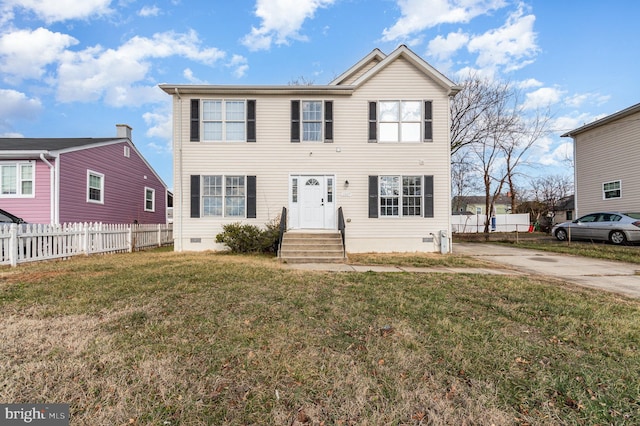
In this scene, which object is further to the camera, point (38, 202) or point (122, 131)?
point (122, 131)

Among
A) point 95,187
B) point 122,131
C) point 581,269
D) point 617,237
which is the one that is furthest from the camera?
point 122,131

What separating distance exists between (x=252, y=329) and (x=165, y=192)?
1955cm

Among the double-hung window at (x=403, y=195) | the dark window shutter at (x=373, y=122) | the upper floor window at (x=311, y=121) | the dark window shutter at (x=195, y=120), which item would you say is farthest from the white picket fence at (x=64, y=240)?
the dark window shutter at (x=373, y=122)

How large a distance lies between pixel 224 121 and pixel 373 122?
550cm

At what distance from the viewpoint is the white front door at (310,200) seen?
10859mm

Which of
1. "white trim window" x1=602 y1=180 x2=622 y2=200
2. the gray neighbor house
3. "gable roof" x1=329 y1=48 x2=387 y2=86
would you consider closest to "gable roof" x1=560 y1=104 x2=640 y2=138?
the gray neighbor house

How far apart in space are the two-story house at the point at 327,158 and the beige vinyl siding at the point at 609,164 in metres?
9.68

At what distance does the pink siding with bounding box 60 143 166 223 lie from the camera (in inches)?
472

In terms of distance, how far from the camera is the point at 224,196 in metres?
10.8

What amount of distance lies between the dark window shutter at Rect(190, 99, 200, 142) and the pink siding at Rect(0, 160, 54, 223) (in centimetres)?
589

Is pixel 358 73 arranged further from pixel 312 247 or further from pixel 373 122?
pixel 312 247

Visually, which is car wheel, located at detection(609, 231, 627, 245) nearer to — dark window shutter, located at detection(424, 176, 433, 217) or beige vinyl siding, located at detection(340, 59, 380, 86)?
dark window shutter, located at detection(424, 176, 433, 217)

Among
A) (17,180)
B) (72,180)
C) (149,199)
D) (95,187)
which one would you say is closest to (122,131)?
(149,199)

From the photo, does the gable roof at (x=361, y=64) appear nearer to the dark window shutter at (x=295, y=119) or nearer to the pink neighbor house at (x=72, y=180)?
the dark window shutter at (x=295, y=119)
